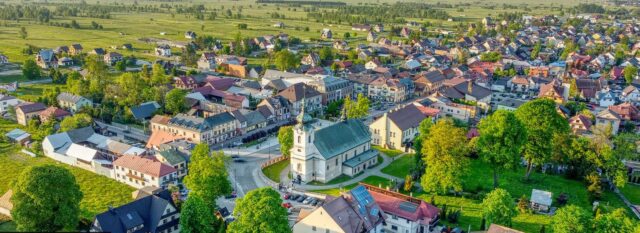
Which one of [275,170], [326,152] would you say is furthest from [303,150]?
[275,170]

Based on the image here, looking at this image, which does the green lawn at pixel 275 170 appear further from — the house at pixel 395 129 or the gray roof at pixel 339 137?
the house at pixel 395 129

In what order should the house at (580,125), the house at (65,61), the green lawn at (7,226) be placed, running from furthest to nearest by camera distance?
the house at (65,61) → the house at (580,125) → the green lawn at (7,226)

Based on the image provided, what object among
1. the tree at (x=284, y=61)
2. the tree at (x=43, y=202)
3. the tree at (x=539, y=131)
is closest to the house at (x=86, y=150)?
the tree at (x=43, y=202)

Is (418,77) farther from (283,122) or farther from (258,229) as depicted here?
(258,229)

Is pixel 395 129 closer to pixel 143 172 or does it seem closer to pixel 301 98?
pixel 301 98

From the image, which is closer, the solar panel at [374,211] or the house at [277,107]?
the solar panel at [374,211]

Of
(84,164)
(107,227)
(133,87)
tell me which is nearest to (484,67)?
(133,87)
